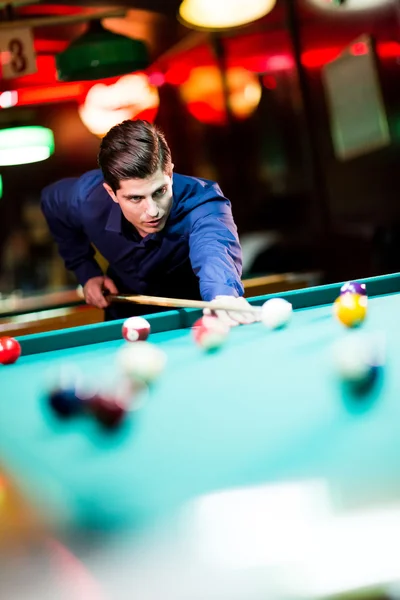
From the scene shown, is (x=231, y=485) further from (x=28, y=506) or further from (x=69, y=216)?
(x=69, y=216)

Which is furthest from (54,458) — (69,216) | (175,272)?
(69,216)

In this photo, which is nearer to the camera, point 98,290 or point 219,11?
point 219,11

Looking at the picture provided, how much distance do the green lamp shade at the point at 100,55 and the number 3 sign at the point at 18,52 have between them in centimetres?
68

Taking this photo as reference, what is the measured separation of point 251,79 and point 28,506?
5672mm

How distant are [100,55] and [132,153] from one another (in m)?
1.33

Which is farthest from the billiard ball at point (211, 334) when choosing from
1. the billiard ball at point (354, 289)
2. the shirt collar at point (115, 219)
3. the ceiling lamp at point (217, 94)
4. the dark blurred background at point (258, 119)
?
the ceiling lamp at point (217, 94)

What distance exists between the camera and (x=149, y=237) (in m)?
2.68

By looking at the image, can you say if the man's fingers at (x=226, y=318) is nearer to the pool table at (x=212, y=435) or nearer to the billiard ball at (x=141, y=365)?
the pool table at (x=212, y=435)

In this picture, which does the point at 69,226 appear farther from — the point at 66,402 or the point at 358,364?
the point at 358,364

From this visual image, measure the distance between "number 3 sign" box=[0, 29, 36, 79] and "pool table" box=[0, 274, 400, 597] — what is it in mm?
2921

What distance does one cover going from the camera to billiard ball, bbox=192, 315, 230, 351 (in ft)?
5.44

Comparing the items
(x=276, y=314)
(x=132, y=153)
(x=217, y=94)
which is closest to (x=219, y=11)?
(x=132, y=153)

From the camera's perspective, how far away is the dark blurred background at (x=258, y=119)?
16.0 feet

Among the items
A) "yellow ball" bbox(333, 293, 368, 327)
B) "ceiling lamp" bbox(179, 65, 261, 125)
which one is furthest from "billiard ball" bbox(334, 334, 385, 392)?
"ceiling lamp" bbox(179, 65, 261, 125)
